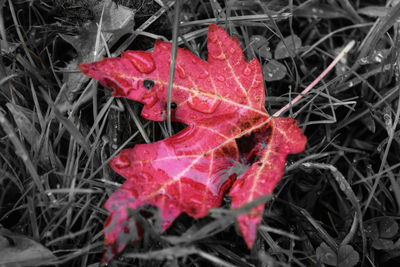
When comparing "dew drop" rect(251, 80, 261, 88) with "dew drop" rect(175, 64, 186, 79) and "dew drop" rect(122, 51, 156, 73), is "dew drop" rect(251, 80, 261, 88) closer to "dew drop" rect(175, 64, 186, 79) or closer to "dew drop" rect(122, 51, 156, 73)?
"dew drop" rect(175, 64, 186, 79)

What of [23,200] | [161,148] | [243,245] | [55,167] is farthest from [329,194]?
[23,200]

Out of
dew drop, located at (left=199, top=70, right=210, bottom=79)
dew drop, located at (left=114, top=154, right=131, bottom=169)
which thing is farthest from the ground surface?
dew drop, located at (left=199, top=70, right=210, bottom=79)

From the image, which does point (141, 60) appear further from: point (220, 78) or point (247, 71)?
point (247, 71)

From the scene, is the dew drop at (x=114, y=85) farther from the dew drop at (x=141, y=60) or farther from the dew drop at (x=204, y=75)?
the dew drop at (x=204, y=75)

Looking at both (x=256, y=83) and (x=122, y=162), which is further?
(x=256, y=83)

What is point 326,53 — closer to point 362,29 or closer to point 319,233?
point 362,29

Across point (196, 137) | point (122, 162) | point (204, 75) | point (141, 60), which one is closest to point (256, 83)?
point (204, 75)

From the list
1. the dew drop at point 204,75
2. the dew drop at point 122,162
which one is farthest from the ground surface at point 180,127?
the dew drop at point 204,75
